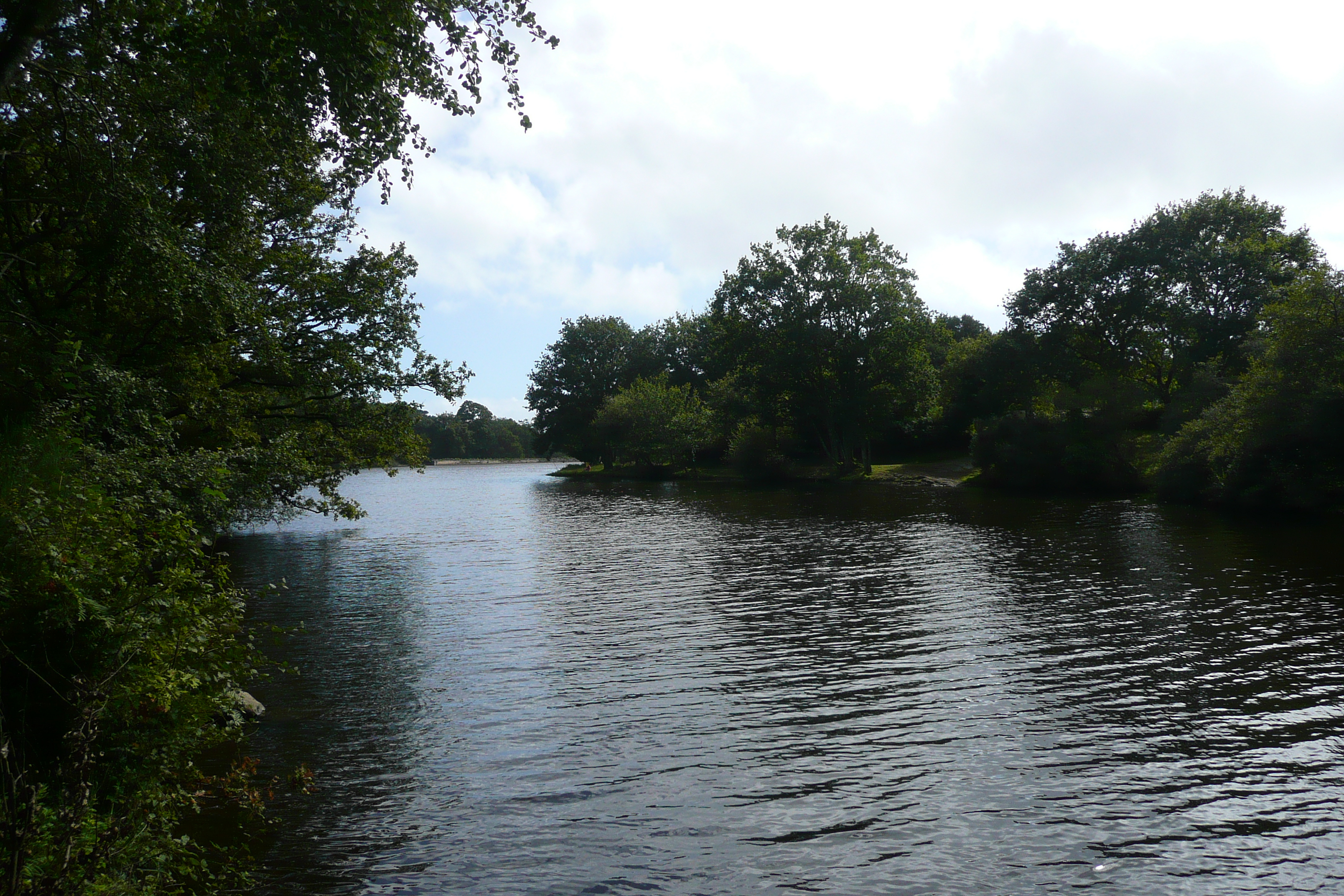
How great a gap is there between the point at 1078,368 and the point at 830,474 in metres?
24.3

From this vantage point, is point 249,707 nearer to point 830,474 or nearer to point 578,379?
point 830,474

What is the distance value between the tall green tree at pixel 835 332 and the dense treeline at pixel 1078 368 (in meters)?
0.16

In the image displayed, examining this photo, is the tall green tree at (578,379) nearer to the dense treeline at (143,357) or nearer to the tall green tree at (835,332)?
the tall green tree at (835,332)

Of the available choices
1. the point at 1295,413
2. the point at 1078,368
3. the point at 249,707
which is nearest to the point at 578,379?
the point at 1078,368

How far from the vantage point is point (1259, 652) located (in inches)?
569

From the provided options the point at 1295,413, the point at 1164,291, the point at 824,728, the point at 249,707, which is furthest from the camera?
the point at 1164,291

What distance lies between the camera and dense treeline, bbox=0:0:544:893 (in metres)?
6.65

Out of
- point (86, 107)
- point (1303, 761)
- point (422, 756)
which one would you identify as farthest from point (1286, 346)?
point (86, 107)

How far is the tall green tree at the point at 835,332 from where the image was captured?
70.9 metres

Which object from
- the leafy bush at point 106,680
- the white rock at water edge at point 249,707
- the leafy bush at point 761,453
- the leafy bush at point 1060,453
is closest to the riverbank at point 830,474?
the leafy bush at point 761,453

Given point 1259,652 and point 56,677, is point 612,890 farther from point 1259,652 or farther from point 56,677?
point 1259,652

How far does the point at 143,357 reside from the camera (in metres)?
17.7

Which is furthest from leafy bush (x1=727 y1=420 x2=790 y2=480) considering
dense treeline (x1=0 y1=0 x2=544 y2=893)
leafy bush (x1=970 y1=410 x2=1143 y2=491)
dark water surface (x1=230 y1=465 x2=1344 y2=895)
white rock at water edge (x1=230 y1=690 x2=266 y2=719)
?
white rock at water edge (x1=230 y1=690 x2=266 y2=719)

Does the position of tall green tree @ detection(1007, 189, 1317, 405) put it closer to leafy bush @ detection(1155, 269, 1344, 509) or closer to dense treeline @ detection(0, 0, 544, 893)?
leafy bush @ detection(1155, 269, 1344, 509)
